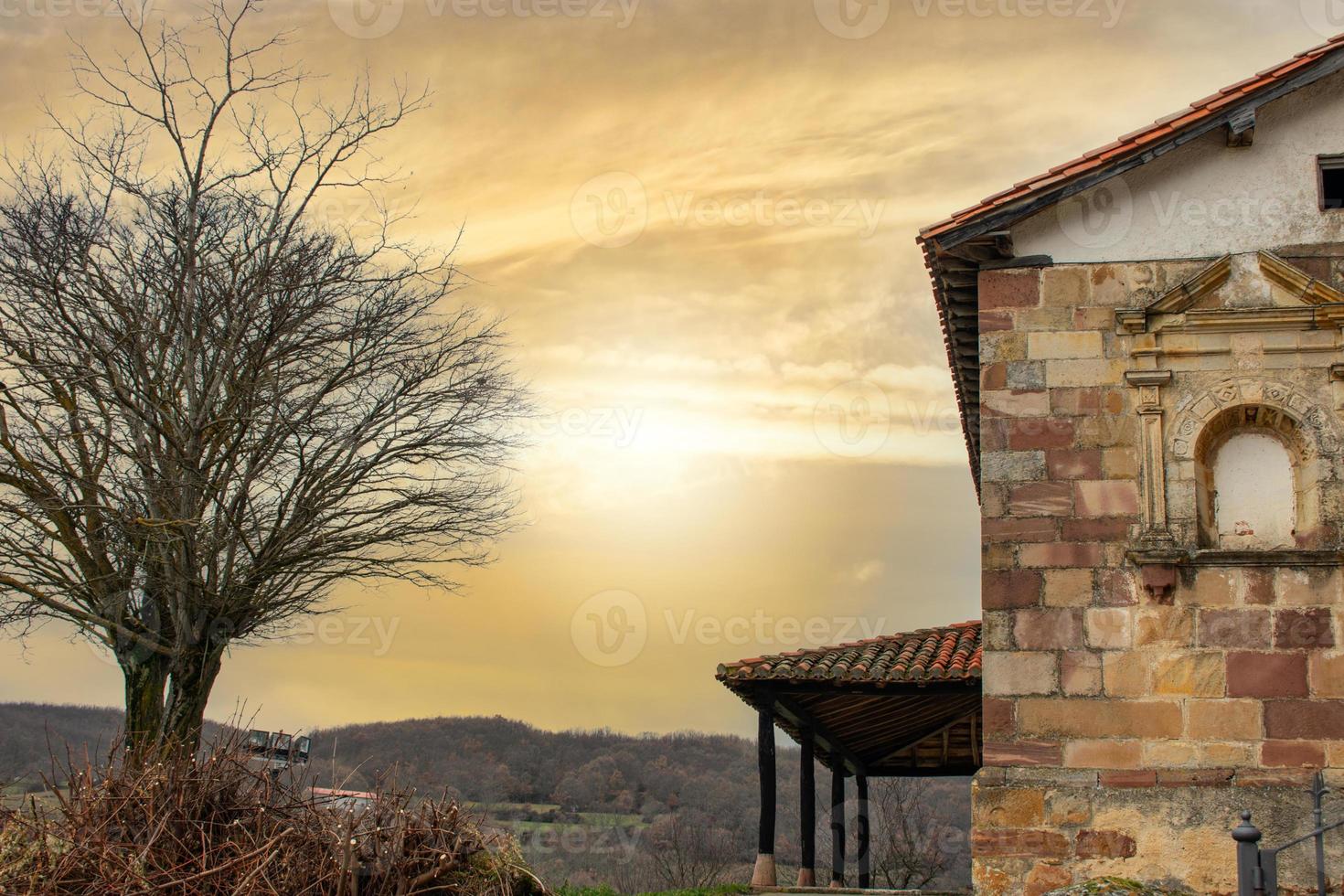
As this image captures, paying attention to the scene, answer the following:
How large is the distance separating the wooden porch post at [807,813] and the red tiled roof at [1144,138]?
7204 millimetres

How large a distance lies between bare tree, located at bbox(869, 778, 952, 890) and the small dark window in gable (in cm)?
2262

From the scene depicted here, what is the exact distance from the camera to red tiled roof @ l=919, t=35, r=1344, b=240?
1038 cm

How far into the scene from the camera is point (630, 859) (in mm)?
32531

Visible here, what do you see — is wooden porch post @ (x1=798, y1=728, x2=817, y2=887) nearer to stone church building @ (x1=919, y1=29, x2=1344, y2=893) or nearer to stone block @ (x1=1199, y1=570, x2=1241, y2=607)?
stone church building @ (x1=919, y1=29, x2=1344, y2=893)

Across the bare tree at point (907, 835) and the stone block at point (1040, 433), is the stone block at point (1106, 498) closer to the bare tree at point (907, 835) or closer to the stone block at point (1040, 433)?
the stone block at point (1040, 433)

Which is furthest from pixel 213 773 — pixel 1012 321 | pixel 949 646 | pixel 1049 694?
pixel 949 646

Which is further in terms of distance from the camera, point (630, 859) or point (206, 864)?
point (630, 859)

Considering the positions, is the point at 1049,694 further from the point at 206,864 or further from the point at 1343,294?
the point at 206,864

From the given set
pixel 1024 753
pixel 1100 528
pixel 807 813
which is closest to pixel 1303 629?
pixel 1100 528

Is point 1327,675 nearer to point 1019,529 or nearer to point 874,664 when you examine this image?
point 1019,529

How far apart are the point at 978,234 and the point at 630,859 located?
83.8 ft

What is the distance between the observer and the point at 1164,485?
9.97 m

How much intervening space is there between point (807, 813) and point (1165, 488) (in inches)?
313

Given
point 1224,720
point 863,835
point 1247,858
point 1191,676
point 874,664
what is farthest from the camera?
point 863,835
